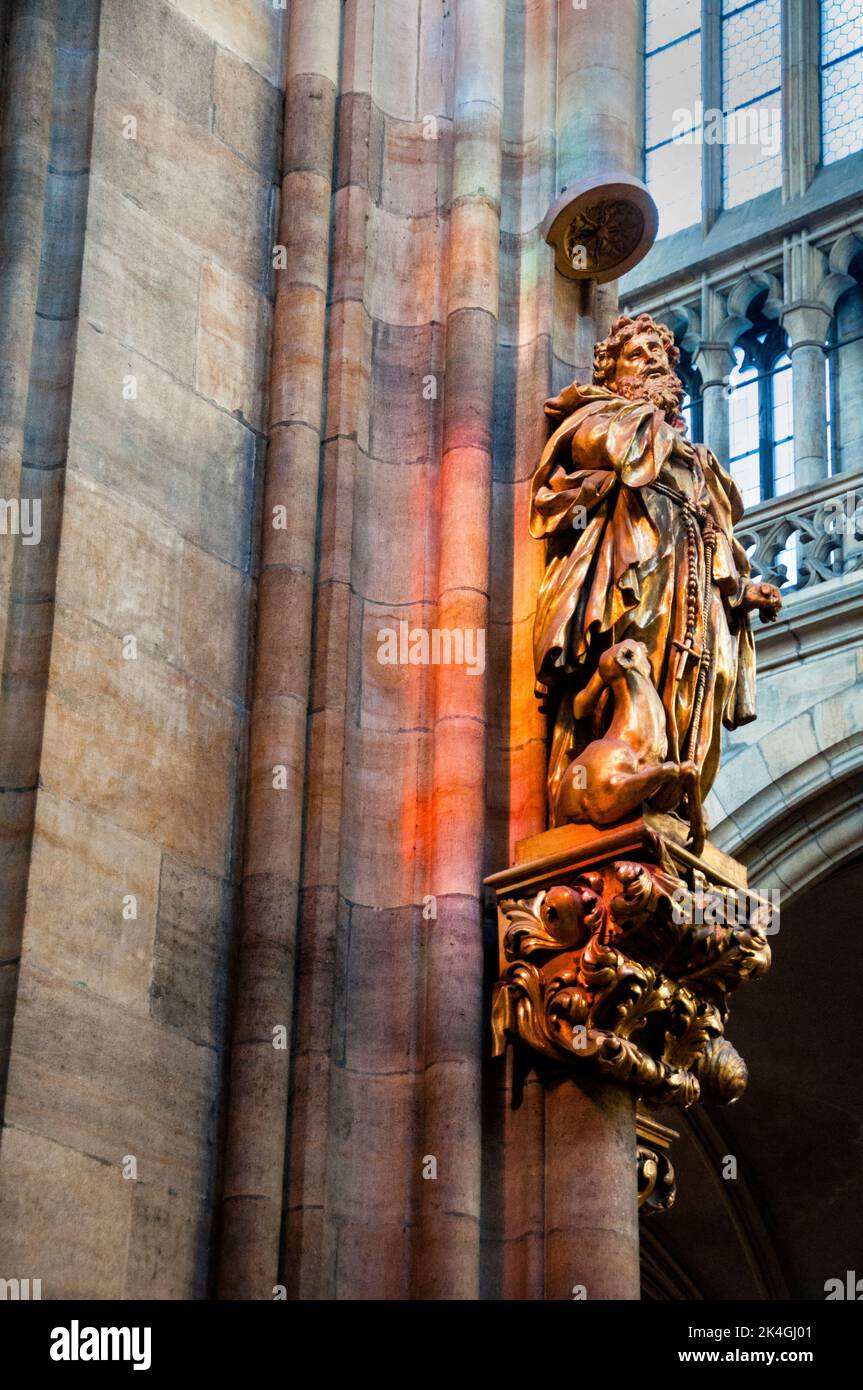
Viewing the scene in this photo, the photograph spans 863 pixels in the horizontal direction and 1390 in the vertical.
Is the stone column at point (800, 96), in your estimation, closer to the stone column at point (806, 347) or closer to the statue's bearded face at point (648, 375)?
the stone column at point (806, 347)

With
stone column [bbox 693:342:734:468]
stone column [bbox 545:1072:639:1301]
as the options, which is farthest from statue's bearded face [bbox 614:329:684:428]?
stone column [bbox 693:342:734:468]

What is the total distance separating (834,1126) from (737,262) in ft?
22.2

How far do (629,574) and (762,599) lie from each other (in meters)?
0.51

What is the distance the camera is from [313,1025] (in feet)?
20.2

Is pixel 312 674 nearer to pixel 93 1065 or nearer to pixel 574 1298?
pixel 93 1065

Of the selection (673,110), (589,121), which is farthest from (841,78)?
(589,121)

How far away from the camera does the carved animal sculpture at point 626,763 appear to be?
6270 millimetres

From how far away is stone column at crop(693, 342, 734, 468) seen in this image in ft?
63.6

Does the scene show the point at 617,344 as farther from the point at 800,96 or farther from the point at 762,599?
the point at 800,96

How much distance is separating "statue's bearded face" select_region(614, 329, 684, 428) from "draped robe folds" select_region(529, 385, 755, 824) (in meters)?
0.10

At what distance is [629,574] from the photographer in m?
6.57

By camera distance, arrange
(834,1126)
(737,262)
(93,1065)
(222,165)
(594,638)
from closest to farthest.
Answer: (93,1065)
(594,638)
(222,165)
(834,1126)
(737,262)

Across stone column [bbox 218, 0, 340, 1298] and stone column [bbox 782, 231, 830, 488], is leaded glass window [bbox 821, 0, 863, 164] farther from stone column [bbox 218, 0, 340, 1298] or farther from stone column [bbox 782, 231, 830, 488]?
stone column [bbox 218, 0, 340, 1298]

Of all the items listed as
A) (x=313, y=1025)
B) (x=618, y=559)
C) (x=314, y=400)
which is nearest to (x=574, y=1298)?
(x=313, y=1025)
